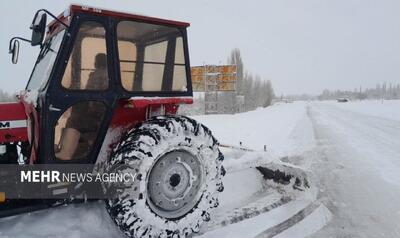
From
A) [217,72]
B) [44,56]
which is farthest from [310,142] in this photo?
[217,72]

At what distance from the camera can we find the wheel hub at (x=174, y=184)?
3449mm

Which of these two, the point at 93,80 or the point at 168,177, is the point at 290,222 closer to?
the point at 168,177

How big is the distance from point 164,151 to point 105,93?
2.74 feet

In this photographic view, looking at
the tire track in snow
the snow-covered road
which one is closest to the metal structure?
the snow-covered road

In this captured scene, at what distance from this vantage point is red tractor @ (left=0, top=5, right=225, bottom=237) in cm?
322

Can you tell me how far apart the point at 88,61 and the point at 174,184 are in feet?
5.00

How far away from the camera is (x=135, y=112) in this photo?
12.4ft

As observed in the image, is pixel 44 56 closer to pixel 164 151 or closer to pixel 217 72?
pixel 164 151

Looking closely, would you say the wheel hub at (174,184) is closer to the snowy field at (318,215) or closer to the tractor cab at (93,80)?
the snowy field at (318,215)

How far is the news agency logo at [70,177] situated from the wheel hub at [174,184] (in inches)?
11.7

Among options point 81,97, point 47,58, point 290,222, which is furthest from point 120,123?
point 290,222

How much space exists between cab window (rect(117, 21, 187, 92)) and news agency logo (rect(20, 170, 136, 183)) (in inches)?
36.6

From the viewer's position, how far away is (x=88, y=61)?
134 inches

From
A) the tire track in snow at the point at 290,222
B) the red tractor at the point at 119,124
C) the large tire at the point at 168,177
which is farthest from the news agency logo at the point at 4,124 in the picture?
the tire track in snow at the point at 290,222
